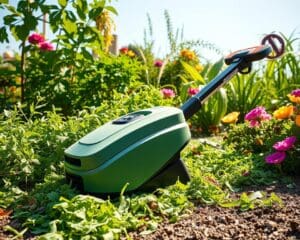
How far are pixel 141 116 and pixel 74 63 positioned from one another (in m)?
1.81

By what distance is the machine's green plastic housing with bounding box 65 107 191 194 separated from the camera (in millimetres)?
1846

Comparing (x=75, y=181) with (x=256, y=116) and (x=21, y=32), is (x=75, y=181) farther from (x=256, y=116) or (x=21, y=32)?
(x=21, y=32)

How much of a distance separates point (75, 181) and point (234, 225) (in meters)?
0.68

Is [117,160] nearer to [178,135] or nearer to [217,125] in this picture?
[178,135]

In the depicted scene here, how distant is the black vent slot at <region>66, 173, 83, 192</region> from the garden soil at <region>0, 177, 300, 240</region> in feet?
0.97

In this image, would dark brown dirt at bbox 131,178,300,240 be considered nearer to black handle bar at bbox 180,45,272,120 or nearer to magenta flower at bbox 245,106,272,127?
black handle bar at bbox 180,45,272,120

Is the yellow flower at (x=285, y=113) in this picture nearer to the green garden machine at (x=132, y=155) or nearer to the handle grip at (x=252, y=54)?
the handle grip at (x=252, y=54)

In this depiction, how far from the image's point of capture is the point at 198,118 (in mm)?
4590

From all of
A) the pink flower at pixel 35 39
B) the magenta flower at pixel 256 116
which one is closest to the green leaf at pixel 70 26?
the pink flower at pixel 35 39

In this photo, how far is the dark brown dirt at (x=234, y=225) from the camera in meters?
1.62

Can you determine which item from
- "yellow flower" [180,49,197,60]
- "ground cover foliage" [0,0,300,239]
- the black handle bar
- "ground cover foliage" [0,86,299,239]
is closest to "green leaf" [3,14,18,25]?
"ground cover foliage" [0,0,300,239]

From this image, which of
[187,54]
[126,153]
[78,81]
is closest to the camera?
[126,153]

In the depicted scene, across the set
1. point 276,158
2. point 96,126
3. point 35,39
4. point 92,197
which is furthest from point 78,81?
point 92,197

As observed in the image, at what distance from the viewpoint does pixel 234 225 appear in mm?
1714
